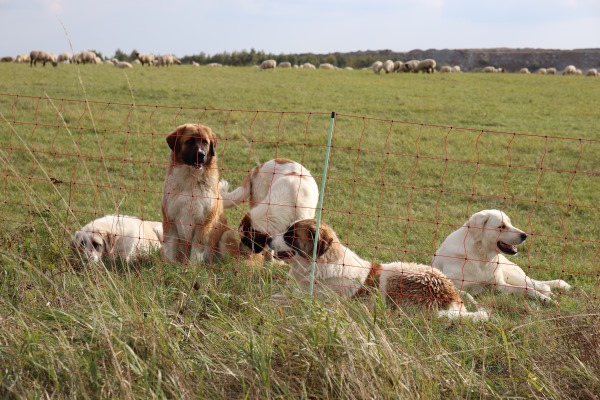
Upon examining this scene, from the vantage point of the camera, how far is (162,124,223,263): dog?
263 inches

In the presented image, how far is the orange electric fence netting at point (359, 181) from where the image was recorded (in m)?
6.91

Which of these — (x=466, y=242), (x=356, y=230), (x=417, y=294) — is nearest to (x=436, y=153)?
(x=356, y=230)

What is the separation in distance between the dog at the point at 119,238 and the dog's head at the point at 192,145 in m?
0.84

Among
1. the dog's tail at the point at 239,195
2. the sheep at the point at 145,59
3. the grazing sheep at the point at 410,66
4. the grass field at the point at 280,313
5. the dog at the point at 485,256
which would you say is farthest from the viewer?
the sheep at the point at 145,59

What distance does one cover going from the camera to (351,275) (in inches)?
220

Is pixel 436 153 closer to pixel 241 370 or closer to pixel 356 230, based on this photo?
pixel 356 230

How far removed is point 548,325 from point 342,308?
1.48 metres

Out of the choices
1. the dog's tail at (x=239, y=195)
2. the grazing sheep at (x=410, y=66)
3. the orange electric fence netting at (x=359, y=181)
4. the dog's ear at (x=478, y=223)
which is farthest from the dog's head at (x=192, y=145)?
the grazing sheep at (x=410, y=66)

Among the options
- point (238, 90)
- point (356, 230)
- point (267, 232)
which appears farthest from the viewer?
point (238, 90)

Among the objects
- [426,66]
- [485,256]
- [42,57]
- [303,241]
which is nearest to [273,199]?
[303,241]

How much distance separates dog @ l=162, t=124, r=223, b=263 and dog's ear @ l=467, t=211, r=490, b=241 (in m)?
2.59

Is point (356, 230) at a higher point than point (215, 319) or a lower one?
lower

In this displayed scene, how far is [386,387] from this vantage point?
128 inches

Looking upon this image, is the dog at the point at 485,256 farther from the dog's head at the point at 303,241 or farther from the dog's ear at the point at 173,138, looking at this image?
the dog's ear at the point at 173,138
